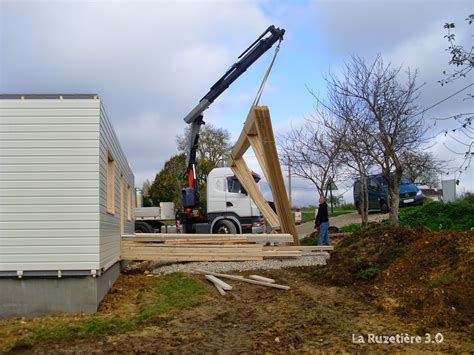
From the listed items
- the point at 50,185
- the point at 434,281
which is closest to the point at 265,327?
the point at 434,281

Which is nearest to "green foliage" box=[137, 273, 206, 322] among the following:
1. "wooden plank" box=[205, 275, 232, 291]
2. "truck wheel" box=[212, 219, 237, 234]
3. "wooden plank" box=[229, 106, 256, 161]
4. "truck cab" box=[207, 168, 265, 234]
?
"wooden plank" box=[205, 275, 232, 291]

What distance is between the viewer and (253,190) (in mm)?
16766

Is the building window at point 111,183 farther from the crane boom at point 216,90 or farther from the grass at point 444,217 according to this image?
the grass at point 444,217

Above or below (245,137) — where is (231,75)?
above

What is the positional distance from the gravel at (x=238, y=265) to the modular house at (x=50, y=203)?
466cm

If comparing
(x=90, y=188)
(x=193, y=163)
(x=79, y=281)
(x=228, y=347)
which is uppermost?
(x=193, y=163)

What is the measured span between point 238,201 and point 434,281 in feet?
36.2

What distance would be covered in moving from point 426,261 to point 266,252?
5.44 meters

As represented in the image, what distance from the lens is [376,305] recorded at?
7660 mm

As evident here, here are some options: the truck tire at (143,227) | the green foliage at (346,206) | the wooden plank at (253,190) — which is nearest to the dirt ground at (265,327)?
the wooden plank at (253,190)

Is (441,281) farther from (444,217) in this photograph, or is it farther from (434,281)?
(444,217)

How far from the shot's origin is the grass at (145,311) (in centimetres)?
660

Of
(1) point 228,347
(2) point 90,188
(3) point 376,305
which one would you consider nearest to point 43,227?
(2) point 90,188

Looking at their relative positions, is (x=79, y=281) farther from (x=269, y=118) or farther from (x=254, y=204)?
(x=254, y=204)
